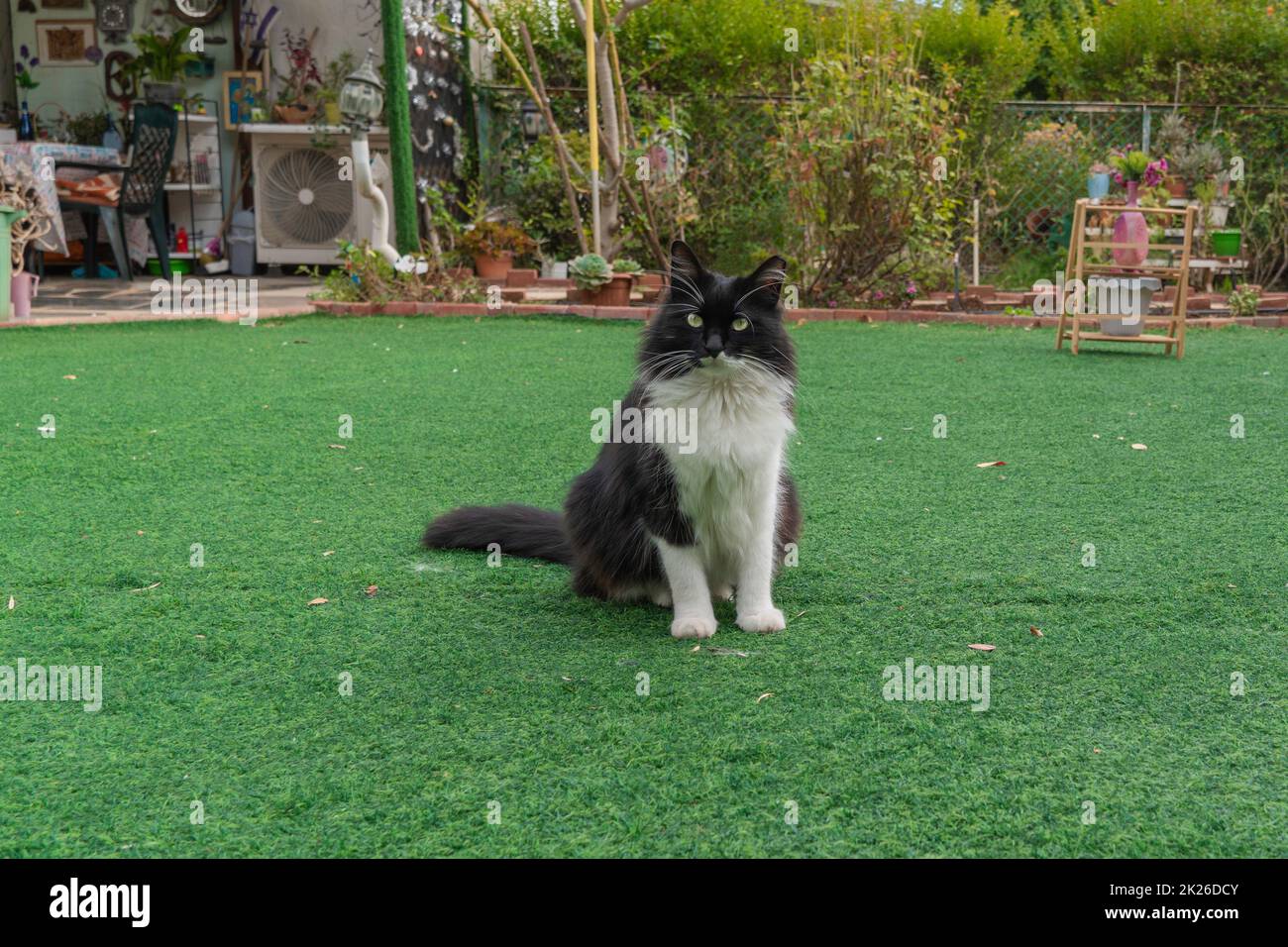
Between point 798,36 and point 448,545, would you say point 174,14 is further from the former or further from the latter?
point 448,545

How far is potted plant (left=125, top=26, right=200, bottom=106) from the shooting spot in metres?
11.0

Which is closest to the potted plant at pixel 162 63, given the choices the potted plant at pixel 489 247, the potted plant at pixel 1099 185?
the potted plant at pixel 489 247

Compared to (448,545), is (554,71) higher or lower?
higher

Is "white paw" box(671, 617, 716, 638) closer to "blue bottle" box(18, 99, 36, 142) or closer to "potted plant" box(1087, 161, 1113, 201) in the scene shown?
"potted plant" box(1087, 161, 1113, 201)

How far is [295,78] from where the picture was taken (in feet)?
37.6

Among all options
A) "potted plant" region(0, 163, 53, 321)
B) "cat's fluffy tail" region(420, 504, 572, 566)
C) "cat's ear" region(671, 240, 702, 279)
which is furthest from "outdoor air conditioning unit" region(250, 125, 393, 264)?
"cat's ear" region(671, 240, 702, 279)

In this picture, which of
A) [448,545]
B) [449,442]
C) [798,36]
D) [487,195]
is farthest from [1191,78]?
[448,545]

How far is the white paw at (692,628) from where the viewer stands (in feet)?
8.55

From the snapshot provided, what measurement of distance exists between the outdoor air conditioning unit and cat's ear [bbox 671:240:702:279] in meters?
9.01

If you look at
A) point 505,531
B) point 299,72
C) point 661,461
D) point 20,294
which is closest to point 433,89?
point 299,72

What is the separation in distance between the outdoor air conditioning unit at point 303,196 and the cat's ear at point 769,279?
9034 mm

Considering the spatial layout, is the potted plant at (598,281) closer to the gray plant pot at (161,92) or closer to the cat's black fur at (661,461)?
Answer: the gray plant pot at (161,92)

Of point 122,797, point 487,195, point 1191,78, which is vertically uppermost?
point 1191,78

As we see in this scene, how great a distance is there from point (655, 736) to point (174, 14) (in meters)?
11.6
